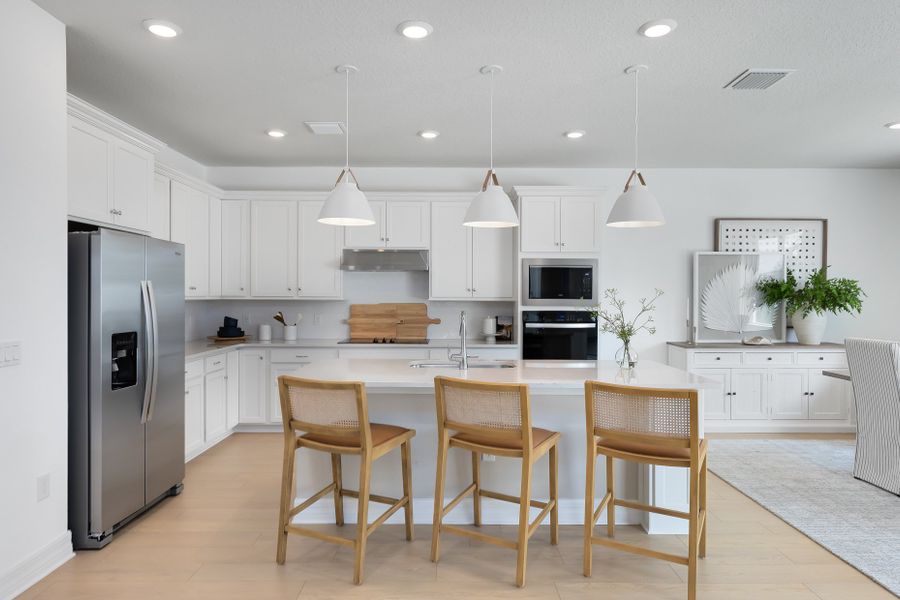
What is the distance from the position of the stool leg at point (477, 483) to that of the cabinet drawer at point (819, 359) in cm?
383

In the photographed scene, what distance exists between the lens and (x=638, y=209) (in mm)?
2895

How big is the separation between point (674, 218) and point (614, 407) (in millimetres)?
3815

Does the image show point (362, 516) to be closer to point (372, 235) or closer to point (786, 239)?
point (372, 235)

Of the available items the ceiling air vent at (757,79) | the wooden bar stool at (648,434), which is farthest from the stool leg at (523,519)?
the ceiling air vent at (757,79)

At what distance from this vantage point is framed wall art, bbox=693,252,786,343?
546 cm

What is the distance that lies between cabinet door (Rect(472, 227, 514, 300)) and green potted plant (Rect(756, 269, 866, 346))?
102 inches

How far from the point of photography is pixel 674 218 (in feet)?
18.2

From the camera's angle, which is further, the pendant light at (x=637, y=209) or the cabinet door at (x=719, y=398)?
the cabinet door at (x=719, y=398)

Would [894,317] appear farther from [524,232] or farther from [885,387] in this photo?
[524,232]

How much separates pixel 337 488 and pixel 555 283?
2.91 meters

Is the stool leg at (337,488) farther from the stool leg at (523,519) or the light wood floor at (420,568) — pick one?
the stool leg at (523,519)

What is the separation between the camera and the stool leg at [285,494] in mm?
2533

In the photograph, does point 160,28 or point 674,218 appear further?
point 674,218

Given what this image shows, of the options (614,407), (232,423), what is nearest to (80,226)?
(232,423)
